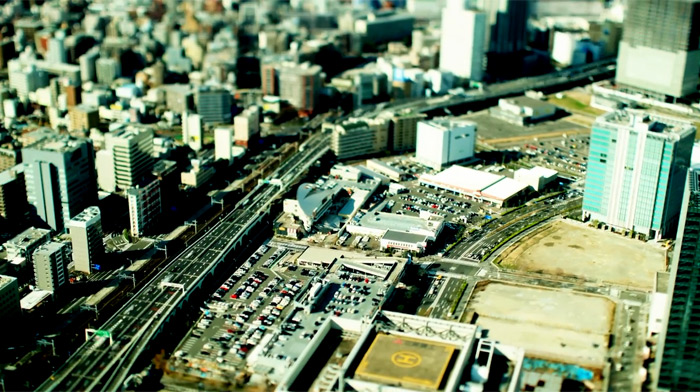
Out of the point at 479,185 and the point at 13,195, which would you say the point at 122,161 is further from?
the point at 479,185

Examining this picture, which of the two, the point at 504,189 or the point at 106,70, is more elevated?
the point at 106,70

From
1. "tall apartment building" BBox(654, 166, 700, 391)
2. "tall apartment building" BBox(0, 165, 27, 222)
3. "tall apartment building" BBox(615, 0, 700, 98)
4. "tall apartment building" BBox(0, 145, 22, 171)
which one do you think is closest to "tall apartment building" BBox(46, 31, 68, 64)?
"tall apartment building" BBox(0, 145, 22, 171)

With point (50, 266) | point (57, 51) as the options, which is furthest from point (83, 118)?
point (50, 266)

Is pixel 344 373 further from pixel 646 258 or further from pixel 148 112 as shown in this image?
pixel 148 112

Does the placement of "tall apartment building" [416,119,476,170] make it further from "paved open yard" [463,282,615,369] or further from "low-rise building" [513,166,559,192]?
"paved open yard" [463,282,615,369]

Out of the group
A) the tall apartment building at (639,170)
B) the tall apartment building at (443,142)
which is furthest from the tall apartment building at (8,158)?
the tall apartment building at (639,170)

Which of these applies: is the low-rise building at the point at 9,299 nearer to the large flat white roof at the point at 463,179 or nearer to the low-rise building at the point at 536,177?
the large flat white roof at the point at 463,179

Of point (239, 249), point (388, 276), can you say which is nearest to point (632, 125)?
point (388, 276)
